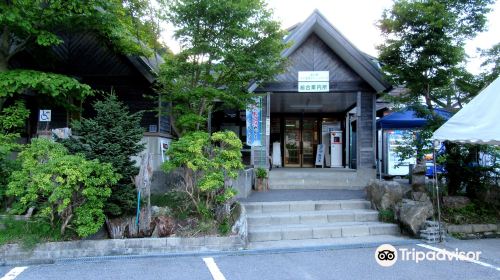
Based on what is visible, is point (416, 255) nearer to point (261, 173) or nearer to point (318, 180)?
point (261, 173)

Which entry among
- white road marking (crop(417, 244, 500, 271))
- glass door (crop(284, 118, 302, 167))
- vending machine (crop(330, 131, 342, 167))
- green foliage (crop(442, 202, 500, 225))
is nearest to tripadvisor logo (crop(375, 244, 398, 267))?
white road marking (crop(417, 244, 500, 271))

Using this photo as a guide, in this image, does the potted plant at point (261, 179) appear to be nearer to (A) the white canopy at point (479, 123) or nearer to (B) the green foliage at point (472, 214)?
(B) the green foliage at point (472, 214)

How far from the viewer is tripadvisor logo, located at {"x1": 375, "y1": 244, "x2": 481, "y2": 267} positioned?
528 centimetres

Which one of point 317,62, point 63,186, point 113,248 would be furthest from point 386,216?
point 63,186

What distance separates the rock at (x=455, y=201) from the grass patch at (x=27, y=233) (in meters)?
7.50

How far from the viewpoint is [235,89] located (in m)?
7.94

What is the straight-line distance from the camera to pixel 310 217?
7043mm

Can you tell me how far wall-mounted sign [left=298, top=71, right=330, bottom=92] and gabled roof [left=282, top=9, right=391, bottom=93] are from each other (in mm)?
851

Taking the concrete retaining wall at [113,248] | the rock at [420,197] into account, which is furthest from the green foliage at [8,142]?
the rock at [420,197]

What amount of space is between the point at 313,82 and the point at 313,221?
5.07 m

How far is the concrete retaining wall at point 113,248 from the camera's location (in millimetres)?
5207

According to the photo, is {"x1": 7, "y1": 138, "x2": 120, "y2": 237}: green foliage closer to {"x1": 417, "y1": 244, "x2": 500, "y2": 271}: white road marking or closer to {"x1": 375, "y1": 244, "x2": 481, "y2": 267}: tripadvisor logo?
{"x1": 375, "y1": 244, "x2": 481, "y2": 267}: tripadvisor logo

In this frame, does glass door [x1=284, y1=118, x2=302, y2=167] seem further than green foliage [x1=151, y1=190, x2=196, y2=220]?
Yes

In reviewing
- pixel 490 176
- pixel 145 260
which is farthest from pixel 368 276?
pixel 490 176
